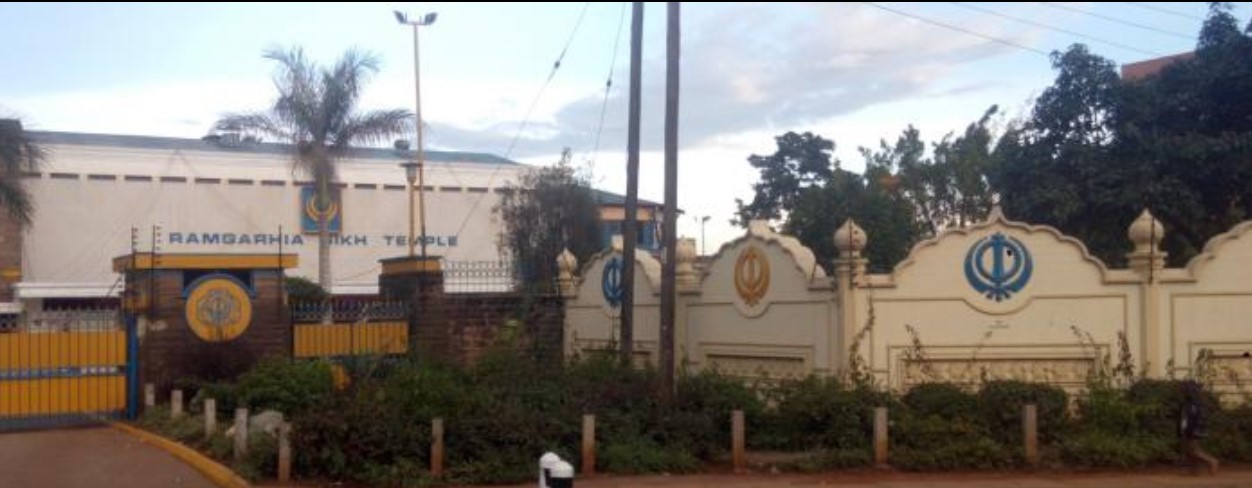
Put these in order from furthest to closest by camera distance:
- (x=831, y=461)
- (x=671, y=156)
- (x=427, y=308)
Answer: (x=427, y=308), (x=671, y=156), (x=831, y=461)

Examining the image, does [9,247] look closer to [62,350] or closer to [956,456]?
[62,350]

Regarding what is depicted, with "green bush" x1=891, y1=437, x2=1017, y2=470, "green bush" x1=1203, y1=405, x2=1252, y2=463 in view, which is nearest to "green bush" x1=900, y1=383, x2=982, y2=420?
"green bush" x1=891, y1=437, x2=1017, y2=470

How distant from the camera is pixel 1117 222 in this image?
25.9 metres

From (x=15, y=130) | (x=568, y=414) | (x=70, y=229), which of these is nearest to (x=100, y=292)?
(x=70, y=229)

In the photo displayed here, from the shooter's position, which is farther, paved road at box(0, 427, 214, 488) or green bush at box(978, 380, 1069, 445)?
green bush at box(978, 380, 1069, 445)

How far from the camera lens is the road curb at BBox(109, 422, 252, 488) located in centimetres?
1462

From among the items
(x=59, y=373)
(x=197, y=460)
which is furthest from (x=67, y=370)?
(x=197, y=460)

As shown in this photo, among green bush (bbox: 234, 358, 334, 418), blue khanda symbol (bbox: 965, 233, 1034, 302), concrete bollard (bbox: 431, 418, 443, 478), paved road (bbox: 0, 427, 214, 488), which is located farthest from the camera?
green bush (bbox: 234, 358, 334, 418)

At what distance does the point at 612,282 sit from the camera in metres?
24.2

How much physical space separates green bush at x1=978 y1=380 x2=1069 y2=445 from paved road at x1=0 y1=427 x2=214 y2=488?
30.1 feet

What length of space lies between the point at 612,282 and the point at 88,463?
9.96m

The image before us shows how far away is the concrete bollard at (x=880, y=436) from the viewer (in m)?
15.8

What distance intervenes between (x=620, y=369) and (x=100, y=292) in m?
32.2

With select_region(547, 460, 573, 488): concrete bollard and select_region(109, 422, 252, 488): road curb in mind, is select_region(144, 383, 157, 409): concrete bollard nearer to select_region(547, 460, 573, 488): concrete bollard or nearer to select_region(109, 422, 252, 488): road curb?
select_region(109, 422, 252, 488): road curb
